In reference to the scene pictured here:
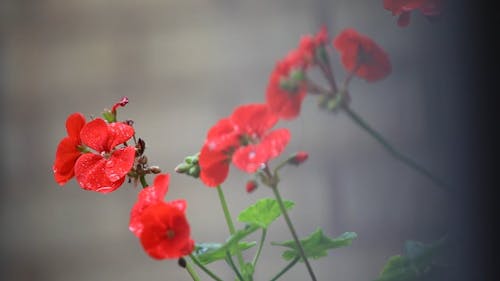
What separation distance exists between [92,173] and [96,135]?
30mm

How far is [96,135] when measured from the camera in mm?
519

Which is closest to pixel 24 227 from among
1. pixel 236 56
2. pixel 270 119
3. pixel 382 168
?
pixel 236 56

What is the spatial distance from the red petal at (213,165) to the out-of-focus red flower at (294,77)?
54 mm

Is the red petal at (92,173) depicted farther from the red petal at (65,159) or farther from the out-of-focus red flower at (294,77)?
the out-of-focus red flower at (294,77)

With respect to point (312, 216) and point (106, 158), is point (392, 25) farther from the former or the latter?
point (106, 158)

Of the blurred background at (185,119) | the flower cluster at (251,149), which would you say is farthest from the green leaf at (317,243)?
the blurred background at (185,119)

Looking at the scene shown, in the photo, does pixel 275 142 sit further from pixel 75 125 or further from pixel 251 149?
pixel 75 125

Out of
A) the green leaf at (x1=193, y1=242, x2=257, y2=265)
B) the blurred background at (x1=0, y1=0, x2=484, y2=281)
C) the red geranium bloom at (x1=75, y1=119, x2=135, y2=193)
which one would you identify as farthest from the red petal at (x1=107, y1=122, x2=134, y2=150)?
the blurred background at (x1=0, y1=0, x2=484, y2=281)

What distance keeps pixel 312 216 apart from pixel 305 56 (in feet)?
2.22

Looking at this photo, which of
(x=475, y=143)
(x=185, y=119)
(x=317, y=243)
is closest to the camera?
(x=475, y=143)

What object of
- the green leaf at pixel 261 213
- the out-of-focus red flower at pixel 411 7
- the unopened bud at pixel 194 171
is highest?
the out-of-focus red flower at pixel 411 7

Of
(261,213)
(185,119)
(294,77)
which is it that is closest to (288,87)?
(294,77)

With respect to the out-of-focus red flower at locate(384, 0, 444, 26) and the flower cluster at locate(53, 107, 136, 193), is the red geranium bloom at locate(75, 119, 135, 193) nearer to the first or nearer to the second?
the flower cluster at locate(53, 107, 136, 193)

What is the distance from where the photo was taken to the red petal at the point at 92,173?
0.51 metres
